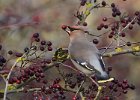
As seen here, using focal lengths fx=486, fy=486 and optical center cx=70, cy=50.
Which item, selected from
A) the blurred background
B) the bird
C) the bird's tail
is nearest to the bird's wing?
the bird

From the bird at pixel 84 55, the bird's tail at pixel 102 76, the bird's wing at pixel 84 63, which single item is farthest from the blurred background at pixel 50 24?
the bird's tail at pixel 102 76

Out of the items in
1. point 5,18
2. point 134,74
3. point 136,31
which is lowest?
point 134,74

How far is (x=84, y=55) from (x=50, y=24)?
3.39 metres

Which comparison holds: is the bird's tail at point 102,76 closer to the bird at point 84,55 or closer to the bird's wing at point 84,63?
the bird at point 84,55

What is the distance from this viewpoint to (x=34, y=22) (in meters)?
5.57

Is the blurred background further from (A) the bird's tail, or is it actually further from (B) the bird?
(A) the bird's tail

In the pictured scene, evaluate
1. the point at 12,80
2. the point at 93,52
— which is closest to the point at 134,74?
the point at 93,52

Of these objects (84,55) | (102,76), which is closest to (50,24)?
(84,55)

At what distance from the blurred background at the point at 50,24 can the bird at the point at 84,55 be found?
6.88ft

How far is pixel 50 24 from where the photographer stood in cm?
622

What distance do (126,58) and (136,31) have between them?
36 cm

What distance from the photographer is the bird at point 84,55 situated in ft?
8.70

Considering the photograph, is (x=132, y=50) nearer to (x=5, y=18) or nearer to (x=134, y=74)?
(x=5, y=18)

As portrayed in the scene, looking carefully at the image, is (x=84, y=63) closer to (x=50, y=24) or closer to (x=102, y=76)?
(x=102, y=76)
